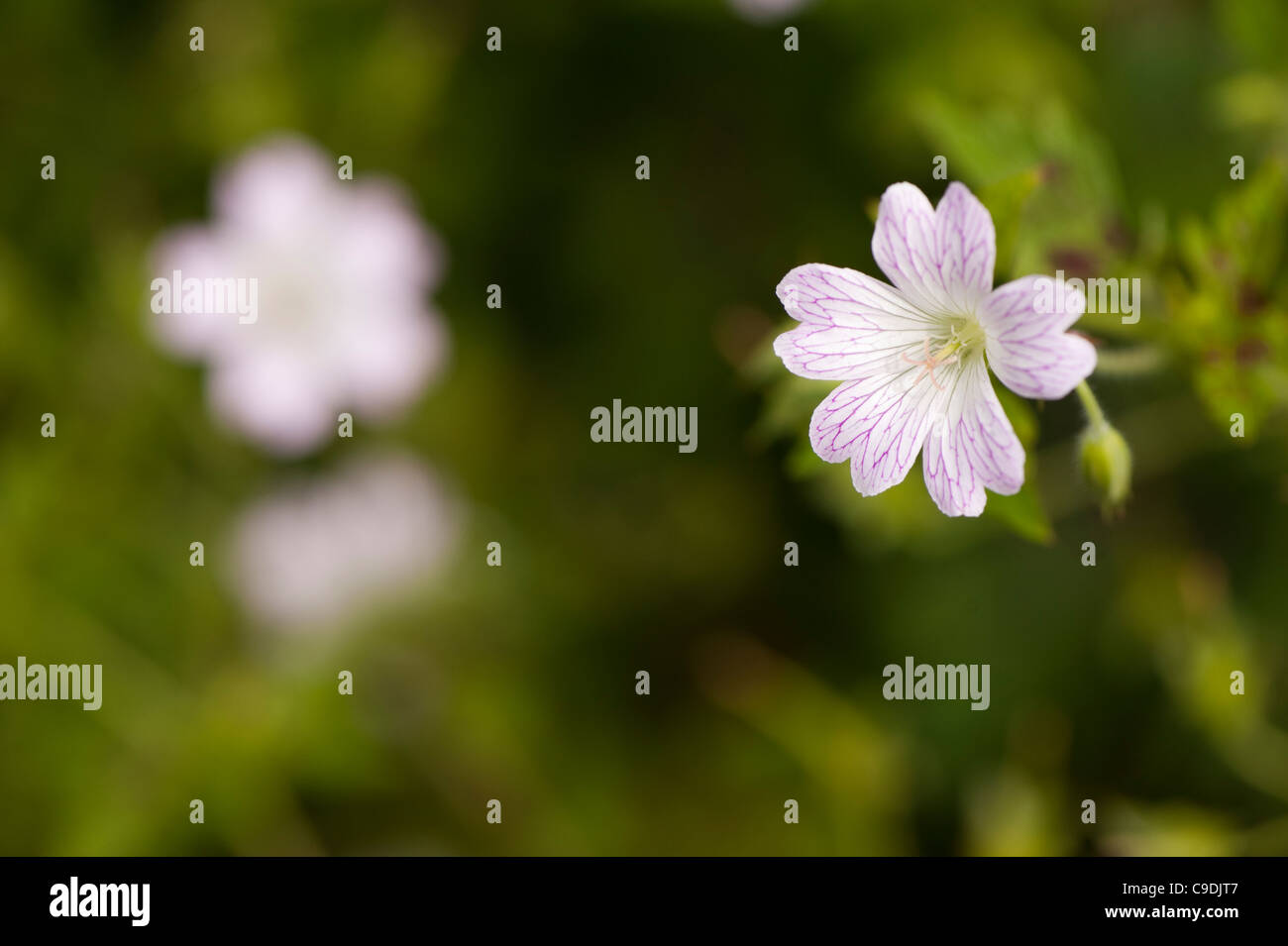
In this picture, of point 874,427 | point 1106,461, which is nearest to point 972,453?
point 874,427

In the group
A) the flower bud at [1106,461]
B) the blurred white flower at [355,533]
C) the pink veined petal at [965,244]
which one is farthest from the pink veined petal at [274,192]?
the flower bud at [1106,461]

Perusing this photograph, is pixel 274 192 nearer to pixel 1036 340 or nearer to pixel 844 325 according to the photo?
pixel 844 325

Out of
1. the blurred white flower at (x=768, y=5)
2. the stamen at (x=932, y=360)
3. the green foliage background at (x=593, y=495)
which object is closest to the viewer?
the stamen at (x=932, y=360)

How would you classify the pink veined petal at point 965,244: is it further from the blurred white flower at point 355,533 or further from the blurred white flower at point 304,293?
the blurred white flower at point 355,533

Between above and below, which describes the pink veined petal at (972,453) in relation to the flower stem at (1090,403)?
below

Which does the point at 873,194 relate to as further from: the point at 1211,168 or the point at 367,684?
the point at 367,684

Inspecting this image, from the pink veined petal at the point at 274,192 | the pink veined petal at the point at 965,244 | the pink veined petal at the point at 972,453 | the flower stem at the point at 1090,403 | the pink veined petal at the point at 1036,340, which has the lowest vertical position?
the pink veined petal at the point at 972,453
